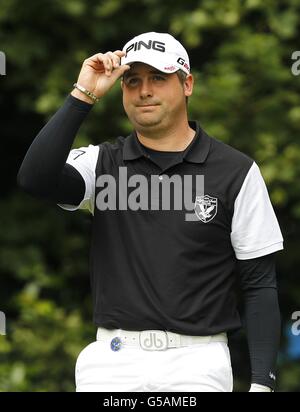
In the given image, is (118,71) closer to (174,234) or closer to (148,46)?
(148,46)

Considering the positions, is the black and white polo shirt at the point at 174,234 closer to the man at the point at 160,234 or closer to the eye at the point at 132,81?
the man at the point at 160,234

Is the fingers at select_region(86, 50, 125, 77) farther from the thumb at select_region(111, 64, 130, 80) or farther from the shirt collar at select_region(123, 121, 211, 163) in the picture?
the shirt collar at select_region(123, 121, 211, 163)

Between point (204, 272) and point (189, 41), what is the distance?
3785mm

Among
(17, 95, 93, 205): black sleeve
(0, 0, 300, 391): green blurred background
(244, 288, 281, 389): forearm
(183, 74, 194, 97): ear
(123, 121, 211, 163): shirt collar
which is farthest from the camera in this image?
(0, 0, 300, 391): green blurred background

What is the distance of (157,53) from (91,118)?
409cm

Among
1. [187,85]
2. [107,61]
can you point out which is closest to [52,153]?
[107,61]

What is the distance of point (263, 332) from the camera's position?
13.6ft

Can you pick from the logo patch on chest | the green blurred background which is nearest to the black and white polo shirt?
the logo patch on chest

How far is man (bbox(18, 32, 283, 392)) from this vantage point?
409 centimetres

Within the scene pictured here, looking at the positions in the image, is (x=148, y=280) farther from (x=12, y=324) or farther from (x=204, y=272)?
(x=12, y=324)

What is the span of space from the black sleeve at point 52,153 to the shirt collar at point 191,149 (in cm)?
28
